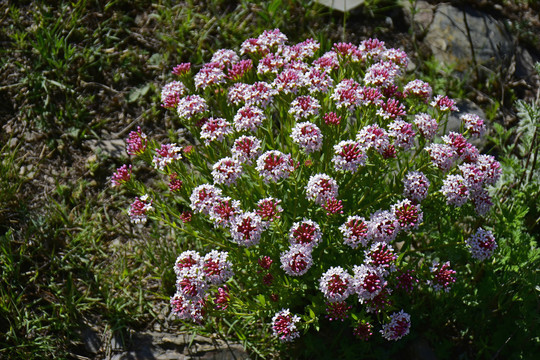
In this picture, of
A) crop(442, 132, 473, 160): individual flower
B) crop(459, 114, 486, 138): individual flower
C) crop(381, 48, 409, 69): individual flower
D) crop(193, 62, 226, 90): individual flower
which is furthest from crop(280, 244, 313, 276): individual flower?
crop(381, 48, 409, 69): individual flower

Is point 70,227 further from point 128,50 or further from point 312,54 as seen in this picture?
point 312,54

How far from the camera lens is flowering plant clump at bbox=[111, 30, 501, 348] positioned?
157 inches

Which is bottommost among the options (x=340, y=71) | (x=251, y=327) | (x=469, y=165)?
(x=251, y=327)

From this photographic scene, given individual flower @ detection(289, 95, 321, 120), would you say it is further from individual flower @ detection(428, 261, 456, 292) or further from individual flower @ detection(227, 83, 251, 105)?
individual flower @ detection(428, 261, 456, 292)

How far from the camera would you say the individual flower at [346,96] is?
4340mm

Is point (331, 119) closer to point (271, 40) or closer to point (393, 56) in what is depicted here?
point (393, 56)

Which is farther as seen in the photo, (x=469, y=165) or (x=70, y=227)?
(x=70, y=227)

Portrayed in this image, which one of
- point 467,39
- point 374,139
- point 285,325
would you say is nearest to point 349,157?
point 374,139

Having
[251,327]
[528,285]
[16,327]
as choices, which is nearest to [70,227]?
[16,327]

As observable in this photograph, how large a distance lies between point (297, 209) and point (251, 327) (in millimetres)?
1390

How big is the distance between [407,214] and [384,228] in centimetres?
20

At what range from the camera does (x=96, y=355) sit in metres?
5.14

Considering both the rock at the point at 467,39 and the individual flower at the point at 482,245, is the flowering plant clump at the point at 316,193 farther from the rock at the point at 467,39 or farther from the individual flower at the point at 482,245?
the rock at the point at 467,39

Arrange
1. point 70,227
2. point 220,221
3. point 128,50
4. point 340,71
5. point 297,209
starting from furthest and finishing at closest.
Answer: point 128,50 → point 70,227 → point 340,71 → point 297,209 → point 220,221
